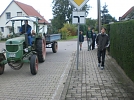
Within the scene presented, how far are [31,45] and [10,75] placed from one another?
1.90 m

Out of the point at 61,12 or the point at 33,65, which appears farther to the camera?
the point at 61,12

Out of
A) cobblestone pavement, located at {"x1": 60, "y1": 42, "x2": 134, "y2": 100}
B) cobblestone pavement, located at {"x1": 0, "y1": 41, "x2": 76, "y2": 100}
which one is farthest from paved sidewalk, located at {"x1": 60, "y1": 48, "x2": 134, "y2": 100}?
cobblestone pavement, located at {"x1": 0, "y1": 41, "x2": 76, "y2": 100}

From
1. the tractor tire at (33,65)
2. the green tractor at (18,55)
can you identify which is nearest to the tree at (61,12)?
the green tractor at (18,55)

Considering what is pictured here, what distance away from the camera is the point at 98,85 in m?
6.55

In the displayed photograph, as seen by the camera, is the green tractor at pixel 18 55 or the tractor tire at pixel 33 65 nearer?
the tractor tire at pixel 33 65

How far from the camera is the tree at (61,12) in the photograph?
202 ft

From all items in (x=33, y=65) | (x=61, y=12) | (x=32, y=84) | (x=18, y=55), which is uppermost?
(x=61, y=12)

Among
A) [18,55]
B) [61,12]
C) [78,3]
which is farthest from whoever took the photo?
[61,12]

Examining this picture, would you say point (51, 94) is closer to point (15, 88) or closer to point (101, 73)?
point (15, 88)

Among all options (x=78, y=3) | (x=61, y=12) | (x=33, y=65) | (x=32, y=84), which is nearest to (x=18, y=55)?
(x=33, y=65)

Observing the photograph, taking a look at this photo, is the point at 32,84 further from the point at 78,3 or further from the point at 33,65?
the point at 78,3

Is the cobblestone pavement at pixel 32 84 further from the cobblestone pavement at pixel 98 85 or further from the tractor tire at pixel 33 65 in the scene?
the cobblestone pavement at pixel 98 85

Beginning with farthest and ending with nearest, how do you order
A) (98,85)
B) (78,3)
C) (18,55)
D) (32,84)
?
(78,3)
(18,55)
(32,84)
(98,85)

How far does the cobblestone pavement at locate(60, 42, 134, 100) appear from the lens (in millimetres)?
5559
